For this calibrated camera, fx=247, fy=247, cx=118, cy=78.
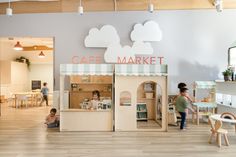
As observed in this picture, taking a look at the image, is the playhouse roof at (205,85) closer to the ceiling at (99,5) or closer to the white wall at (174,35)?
the white wall at (174,35)

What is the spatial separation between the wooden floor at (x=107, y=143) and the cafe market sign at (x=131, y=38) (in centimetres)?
299

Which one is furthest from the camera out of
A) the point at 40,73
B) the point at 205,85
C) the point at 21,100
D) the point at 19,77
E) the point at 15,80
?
the point at 40,73

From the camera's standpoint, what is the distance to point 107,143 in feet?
18.4

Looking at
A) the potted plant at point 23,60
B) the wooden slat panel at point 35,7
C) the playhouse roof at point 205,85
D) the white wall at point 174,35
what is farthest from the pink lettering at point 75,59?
the potted plant at point 23,60

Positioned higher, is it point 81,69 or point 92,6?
point 92,6

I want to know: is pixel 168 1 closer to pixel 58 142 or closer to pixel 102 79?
pixel 102 79

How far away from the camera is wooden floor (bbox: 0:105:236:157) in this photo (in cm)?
488

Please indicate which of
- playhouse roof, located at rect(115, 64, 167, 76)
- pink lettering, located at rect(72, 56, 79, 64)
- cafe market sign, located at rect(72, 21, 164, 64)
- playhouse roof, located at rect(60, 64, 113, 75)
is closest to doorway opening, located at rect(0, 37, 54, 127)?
pink lettering, located at rect(72, 56, 79, 64)

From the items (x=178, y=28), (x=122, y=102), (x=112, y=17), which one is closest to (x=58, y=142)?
(x=122, y=102)

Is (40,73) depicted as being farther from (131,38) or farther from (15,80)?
(131,38)

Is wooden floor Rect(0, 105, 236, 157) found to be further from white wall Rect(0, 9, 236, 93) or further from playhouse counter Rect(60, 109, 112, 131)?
white wall Rect(0, 9, 236, 93)

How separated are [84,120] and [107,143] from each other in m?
1.43

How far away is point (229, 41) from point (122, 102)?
460cm

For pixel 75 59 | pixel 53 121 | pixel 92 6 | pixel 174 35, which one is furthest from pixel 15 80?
pixel 174 35
